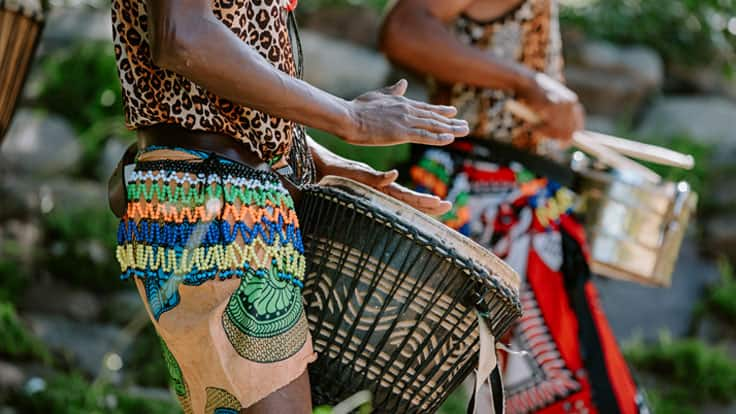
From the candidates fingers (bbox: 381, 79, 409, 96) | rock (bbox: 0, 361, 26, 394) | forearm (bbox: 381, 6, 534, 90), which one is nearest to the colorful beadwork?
fingers (bbox: 381, 79, 409, 96)

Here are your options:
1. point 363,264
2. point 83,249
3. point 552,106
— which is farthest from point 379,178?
point 83,249

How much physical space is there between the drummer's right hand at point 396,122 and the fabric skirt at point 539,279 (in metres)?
1.15

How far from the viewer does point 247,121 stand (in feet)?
6.34

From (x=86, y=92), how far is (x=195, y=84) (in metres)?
4.98

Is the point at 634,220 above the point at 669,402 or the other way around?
above

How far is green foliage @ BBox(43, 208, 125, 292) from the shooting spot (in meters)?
5.63

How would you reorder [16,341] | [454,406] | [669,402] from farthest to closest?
[669,402] → [454,406] → [16,341]

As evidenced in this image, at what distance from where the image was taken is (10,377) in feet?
14.6

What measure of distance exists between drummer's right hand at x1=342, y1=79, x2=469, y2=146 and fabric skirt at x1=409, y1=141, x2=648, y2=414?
115 cm

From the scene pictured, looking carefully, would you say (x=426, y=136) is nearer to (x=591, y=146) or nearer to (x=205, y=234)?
(x=205, y=234)

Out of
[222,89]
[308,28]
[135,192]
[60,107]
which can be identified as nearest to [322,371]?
[135,192]

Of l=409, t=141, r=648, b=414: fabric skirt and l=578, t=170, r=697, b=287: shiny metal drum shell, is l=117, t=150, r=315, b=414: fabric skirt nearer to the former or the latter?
l=409, t=141, r=648, b=414: fabric skirt

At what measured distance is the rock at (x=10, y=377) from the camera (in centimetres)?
436

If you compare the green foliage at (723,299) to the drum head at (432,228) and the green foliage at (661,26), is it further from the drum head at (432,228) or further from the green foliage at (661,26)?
the drum head at (432,228)
